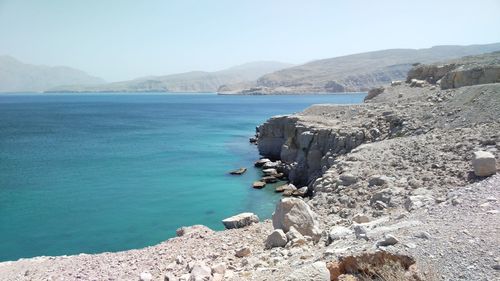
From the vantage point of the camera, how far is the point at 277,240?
11062mm

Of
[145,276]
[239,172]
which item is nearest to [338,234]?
[145,276]

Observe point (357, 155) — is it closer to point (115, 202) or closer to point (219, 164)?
point (115, 202)

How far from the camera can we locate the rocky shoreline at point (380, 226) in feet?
24.6

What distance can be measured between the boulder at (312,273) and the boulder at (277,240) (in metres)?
3.24

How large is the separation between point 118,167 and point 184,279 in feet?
97.6

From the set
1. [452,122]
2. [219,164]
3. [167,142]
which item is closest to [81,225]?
[219,164]

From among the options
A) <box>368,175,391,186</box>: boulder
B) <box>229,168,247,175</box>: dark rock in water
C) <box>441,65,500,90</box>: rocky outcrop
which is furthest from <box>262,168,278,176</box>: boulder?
<box>368,175,391,186</box>: boulder

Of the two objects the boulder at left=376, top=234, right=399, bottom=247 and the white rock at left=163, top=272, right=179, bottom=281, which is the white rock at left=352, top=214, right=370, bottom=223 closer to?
the boulder at left=376, top=234, right=399, bottom=247

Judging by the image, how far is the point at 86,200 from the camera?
89.2 ft

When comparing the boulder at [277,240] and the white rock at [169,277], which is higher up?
the boulder at [277,240]

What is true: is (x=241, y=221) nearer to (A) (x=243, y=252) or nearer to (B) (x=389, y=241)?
(A) (x=243, y=252)

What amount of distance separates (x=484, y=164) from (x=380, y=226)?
5.12 meters

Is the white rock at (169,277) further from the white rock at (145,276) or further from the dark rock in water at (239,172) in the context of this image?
the dark rock in water at (239,172)

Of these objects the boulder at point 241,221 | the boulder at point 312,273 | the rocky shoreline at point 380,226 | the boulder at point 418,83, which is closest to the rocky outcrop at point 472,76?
the rocky shoreline at point 380,226
